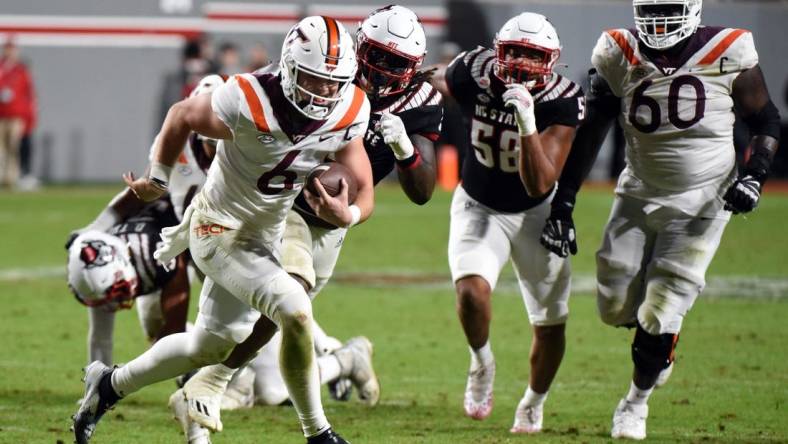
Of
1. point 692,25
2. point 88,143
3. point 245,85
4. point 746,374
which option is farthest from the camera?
Answer: point 88,143

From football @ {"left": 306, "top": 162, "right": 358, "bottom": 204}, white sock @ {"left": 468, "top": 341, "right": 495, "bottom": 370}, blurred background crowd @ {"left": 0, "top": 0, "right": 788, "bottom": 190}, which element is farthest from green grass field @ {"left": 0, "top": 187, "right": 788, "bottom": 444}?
blurred background crowd @ {"left": 0, "top": 0, "right": 788, "bottom": 190}

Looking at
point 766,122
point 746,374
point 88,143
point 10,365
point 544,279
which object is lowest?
point 88,143

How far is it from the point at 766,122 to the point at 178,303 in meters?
2.72

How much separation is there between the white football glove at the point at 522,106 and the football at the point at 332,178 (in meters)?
0.80

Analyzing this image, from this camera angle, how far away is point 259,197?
458 centimetres

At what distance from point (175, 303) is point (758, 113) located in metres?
2.71

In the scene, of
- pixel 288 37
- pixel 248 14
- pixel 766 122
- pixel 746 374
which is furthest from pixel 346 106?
pixel 248 14

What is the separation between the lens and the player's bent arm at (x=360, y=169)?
4.66 meters

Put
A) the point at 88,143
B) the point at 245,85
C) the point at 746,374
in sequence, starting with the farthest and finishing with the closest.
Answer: the point at 88,143 → the point at 746,374 → the point at 245,85

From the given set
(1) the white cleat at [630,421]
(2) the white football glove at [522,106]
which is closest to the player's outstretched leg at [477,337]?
(1) the white cleat at [630,421]

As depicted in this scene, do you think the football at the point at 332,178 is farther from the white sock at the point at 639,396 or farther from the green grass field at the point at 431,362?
the white sock at the point at 639,396

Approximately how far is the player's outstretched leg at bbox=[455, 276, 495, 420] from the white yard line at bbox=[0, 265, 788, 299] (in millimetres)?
4079

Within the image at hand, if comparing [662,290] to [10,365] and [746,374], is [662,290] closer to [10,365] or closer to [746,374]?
[746,374]

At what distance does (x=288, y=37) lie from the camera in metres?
4.48
